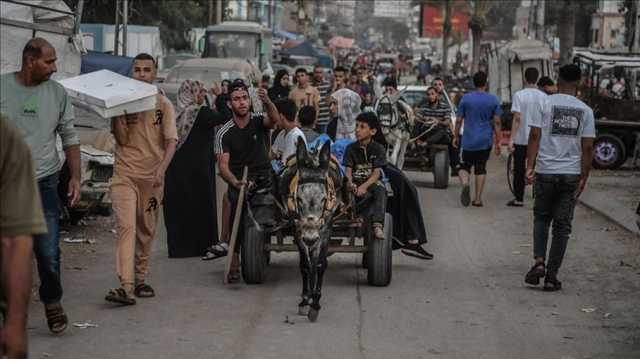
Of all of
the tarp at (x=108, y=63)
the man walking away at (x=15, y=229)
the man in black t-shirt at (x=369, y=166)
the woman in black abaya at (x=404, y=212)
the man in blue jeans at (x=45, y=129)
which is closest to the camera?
the man walking away at (x=15, y=229)

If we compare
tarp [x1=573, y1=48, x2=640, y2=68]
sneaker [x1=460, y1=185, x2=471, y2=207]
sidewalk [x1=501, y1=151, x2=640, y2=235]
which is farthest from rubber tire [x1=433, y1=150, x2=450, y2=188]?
tarp [x1=573, y1=48, x2=640, y2=68]

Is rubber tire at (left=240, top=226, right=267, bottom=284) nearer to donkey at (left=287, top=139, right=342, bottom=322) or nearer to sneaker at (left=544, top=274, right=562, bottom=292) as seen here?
donkey at (left=287, top=139, right=342, bottom=322)

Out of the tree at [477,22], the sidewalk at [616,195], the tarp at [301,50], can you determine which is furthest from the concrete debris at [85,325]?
the tarp at [301,50]

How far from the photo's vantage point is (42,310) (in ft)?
29.8

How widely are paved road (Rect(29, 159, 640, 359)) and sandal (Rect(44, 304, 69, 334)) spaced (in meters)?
0.08

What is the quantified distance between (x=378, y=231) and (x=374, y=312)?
3.46 feet

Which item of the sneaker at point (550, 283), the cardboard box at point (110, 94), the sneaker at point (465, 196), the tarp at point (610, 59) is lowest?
the sneaker at point (465, 196)

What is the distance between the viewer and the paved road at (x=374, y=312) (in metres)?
7.96

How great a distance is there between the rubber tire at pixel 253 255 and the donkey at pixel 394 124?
7181 mm

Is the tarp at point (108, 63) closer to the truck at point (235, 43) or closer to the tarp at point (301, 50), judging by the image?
the truck at point (235, 43)

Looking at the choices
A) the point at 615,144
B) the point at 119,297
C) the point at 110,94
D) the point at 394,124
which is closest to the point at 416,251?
the point at 119,297

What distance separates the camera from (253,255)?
10.1 meters

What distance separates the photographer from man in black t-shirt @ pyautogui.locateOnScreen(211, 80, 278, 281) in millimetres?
10359

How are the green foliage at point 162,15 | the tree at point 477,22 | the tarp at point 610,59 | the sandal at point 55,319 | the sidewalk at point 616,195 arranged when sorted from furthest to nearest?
the tree at point 477,22 → the green foliage at point 162,15 → the tarp at point 610,59 → the sidewalk at point 616,195 → the sandal at point 55,319
